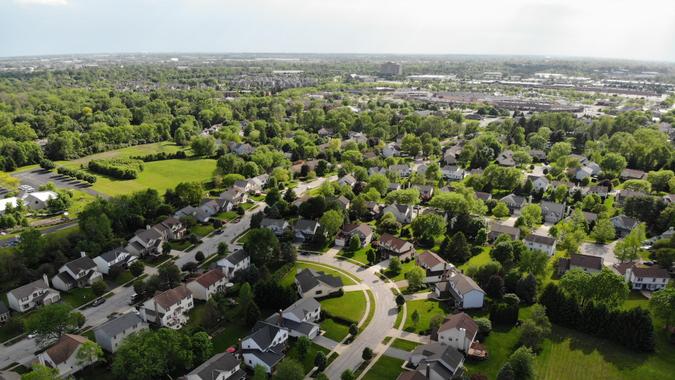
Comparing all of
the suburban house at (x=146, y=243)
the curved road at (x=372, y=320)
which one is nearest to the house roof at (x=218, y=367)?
the curved road at (x=372, y=320)

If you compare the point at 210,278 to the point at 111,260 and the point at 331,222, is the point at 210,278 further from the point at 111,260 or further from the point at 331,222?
the point at 331,222

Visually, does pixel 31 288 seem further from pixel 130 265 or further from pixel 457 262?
pixel 457 262

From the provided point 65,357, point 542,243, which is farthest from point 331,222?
point 65,357

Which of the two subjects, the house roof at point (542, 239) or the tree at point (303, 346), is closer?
the tree at point (303, 346)

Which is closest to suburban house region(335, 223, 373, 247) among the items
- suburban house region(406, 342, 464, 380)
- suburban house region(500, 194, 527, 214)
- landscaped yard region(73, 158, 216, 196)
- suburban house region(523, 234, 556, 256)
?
suburban house region(523, 234, 556, 256)

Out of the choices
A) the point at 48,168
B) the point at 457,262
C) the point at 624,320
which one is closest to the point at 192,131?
the point at 48,168

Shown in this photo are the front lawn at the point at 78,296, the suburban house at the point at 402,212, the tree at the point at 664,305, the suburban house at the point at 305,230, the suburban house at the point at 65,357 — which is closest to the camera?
the suburban house at the point at 65,357

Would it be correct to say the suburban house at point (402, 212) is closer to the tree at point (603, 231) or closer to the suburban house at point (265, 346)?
the tree at point (603, 231)
